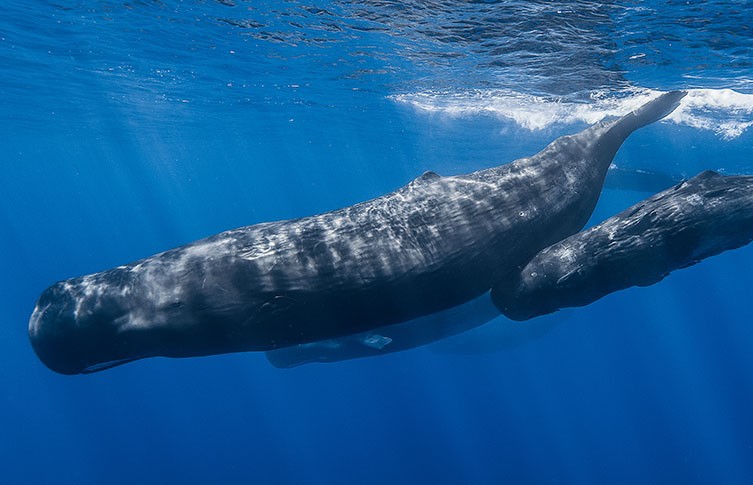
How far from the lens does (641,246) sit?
5.07 meters

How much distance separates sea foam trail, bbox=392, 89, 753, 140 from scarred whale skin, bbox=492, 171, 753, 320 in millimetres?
14827

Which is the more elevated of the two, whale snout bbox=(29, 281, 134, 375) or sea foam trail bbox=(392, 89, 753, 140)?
whale snout bbox=(29, 281, 134, 375)

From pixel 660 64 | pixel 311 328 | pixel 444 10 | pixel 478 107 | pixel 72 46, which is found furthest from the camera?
pixel 478 107


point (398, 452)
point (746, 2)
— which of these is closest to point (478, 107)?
point (746, 2)

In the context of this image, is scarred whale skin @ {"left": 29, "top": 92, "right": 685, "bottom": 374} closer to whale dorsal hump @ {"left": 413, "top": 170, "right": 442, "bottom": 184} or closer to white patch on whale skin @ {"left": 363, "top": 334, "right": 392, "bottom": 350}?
whale dorsal hump @ {"left": 413, "top": 170, "right": 442, "bottom": 184}

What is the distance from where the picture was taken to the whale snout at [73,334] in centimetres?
485

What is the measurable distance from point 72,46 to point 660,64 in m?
20.0

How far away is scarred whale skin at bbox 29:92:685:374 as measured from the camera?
4.84m

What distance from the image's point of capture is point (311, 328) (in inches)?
196

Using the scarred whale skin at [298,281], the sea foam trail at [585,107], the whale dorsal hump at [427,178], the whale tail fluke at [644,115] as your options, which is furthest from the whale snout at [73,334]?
the sea foam trail at [585,107]

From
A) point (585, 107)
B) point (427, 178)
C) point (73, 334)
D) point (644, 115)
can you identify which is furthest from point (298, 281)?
point (585, 107)

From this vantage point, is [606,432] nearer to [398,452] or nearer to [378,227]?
[398,452]

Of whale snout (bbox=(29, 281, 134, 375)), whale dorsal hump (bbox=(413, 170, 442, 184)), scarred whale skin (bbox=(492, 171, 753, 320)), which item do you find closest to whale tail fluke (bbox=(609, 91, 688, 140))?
scarred whale skin (bbox=(492, 171, 753, 320))

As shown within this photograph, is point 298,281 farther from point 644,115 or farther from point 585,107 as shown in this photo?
point 585,107
